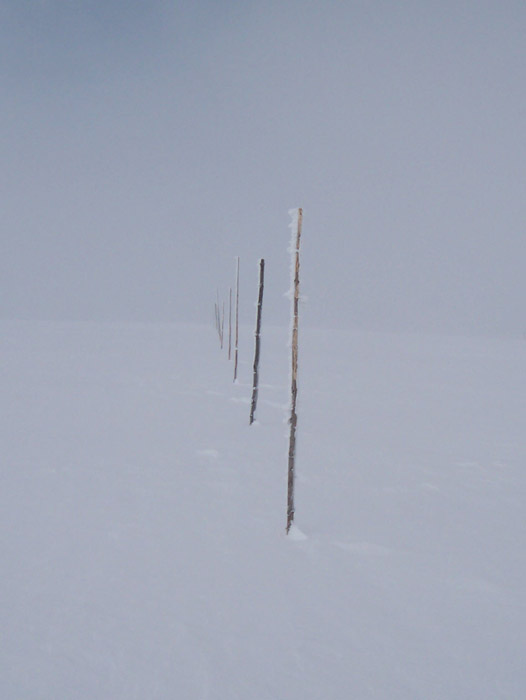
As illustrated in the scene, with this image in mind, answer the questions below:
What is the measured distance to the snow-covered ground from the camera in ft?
11.8

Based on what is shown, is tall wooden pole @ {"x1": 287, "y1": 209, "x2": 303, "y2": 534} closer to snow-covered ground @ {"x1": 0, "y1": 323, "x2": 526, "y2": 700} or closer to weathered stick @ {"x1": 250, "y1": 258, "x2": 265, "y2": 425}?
snow-covered ground @ {"x1": 0, "y1": 323, "x2": 526, "y2": 700}

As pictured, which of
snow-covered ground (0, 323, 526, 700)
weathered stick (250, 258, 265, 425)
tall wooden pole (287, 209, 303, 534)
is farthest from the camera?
weathered stick (250, 258, 265, 425)

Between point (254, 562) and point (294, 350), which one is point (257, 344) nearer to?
point (294, 350)

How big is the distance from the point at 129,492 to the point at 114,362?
1981 centimetres

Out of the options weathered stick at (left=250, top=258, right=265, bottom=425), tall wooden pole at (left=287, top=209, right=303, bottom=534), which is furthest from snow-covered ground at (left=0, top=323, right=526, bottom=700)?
tall wooden pole at (left=287, top=209, right=303, bottom=534)

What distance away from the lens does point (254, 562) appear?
204 inches

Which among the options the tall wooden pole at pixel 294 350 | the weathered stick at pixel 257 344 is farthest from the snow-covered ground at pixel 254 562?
the tall wooden pole at pixel 294 350

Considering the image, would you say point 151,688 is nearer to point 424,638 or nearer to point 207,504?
point 424,638

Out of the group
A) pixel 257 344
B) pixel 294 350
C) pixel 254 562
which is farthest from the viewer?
pixel 257 344

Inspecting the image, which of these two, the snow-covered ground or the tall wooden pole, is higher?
the tall wooden pole

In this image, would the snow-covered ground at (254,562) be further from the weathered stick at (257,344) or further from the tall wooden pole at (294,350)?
the tall wooden pole at (294,350)

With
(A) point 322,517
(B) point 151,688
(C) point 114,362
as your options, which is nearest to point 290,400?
(A) point 322,517

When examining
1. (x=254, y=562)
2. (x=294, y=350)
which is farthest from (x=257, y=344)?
(x=254, y=562)

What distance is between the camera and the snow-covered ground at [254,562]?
360 centimetres
